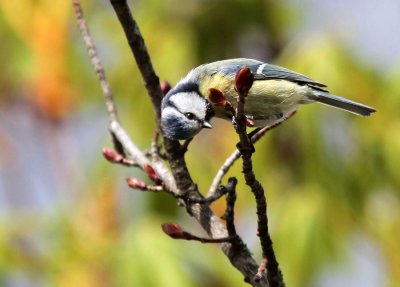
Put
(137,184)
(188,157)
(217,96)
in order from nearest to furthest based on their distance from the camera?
(217,96) < (137,184) < (188,157)

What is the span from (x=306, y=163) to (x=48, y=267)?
1.14 m

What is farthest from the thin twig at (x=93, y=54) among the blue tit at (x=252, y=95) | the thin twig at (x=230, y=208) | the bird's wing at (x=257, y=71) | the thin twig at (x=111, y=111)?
the thin twig at (x=230, y=208)

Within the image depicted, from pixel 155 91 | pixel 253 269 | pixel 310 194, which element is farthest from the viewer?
pixel 310 194

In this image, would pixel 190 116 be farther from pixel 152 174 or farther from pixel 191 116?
pixel 152 174

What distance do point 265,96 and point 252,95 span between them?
0.13ft

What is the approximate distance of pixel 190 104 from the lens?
2086 mm

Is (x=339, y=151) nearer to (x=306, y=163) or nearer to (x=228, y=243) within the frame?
(x=306, y=163)

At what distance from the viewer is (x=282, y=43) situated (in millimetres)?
3652

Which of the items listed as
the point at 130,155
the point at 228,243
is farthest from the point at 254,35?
the point at 228,243

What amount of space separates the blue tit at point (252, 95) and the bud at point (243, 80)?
0.55 m

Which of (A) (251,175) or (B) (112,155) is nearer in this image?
(A) (251,175)

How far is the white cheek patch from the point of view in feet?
6.63

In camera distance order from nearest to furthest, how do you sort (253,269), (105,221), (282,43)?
(253,269), (105,221), (282,43)

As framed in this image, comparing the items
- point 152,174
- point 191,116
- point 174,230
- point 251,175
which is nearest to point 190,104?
point 191,116
